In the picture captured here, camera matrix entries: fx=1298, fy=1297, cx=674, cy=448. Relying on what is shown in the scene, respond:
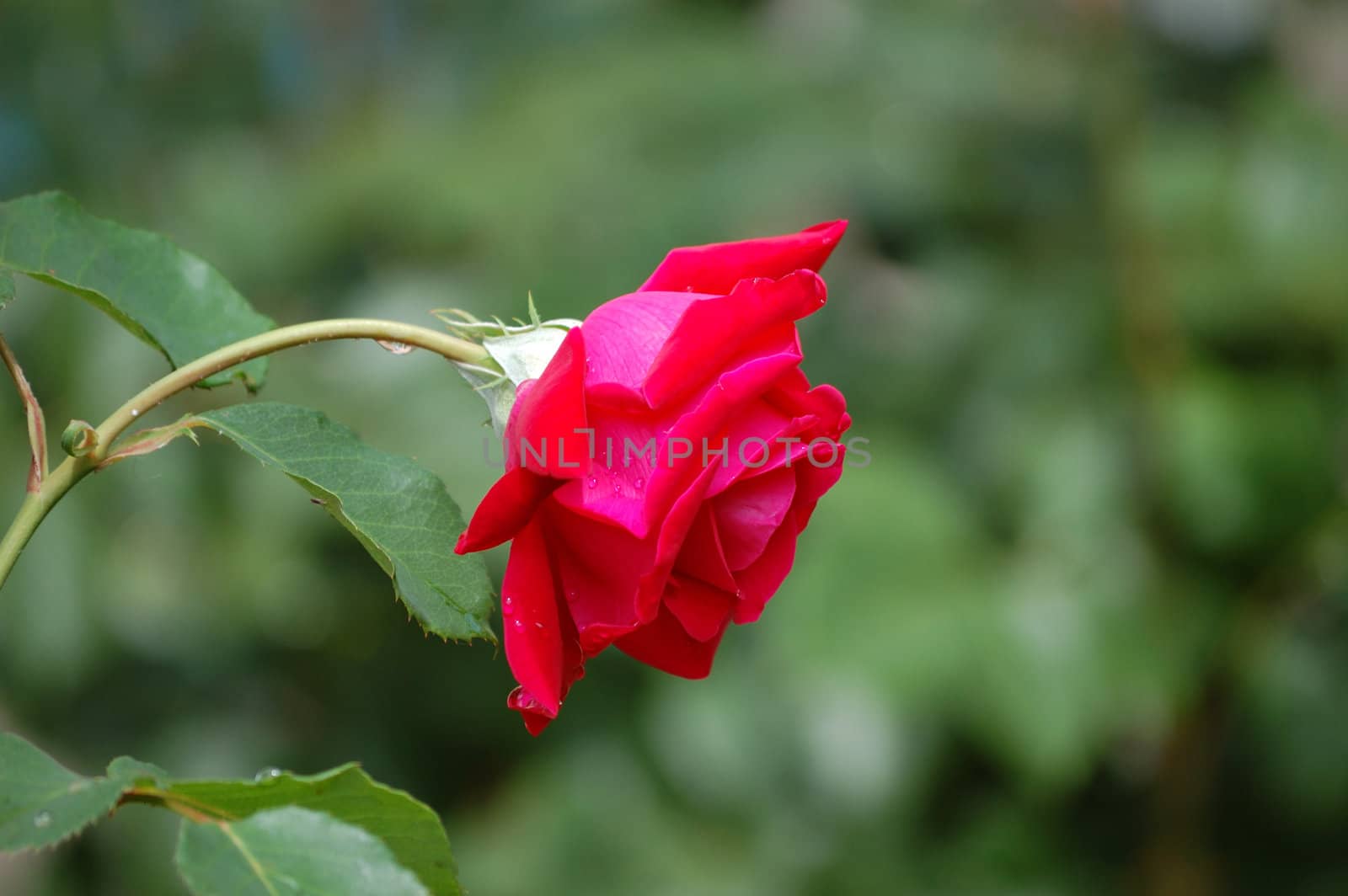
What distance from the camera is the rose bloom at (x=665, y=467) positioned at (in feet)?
1.18

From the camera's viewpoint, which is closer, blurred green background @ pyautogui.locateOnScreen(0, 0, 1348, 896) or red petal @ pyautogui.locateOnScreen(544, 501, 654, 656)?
red petal @ pyautogui.locateOnScreen(544, 501, 654, 656)

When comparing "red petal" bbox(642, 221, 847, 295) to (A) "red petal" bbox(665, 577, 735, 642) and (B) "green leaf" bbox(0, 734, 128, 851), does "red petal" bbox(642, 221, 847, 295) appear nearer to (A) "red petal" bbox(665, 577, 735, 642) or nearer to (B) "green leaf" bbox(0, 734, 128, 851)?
(A) "red petal" bbox(665, 577, 735, 642)

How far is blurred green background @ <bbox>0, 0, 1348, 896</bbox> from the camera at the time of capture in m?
1.31

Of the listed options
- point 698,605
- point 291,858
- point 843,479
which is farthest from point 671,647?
point 843,479

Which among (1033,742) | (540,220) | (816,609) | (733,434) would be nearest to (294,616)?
(540,220)

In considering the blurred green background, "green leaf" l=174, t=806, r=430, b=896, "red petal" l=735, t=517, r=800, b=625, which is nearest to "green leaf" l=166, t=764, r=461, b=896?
"green leaf" l=174, t=806, r=430, b=896

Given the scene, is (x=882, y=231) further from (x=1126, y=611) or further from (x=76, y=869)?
(x=76, y=869)

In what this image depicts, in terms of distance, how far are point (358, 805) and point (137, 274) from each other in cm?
21

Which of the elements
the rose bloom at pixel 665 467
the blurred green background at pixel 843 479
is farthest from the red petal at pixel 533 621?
the blurred green background at pixel 843 479

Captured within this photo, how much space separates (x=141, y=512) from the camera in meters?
1.36

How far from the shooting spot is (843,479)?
1.33 meters

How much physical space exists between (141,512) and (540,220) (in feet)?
1.89

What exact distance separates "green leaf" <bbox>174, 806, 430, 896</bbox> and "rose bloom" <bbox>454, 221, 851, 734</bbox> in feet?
0.26

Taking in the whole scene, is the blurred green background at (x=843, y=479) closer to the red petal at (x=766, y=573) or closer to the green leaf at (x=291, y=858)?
the red petal at (x=766, y=573)
